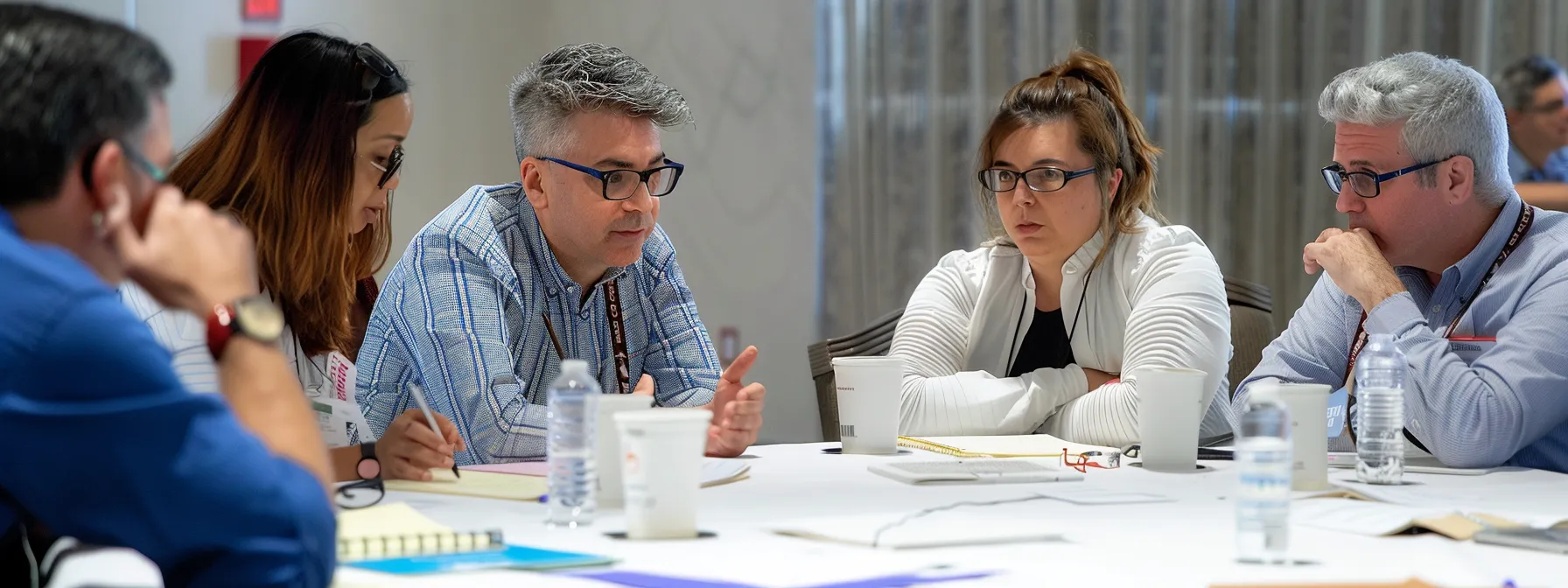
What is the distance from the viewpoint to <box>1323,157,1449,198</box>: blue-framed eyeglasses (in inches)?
98.8

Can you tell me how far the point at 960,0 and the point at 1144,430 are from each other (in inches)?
138

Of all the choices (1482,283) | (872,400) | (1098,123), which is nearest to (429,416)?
(872,400)

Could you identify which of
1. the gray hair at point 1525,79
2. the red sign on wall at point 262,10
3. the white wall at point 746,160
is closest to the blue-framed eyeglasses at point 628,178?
the red sign on wall at point 262,10

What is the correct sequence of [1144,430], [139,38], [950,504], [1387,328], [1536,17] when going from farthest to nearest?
[1536,17] → [1387,328] → [1144,430] → [950,504] → [139,38]

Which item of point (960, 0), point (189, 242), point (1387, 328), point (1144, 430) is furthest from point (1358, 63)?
point (189, 242)

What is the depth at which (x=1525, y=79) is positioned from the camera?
196 inches

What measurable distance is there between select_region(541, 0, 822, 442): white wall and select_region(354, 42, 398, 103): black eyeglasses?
125 inches

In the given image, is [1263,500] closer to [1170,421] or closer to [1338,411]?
[1170,421]

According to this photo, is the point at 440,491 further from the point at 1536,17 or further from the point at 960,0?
the point at 1536,17

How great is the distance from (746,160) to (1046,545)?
427cm

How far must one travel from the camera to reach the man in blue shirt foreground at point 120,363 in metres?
1.01

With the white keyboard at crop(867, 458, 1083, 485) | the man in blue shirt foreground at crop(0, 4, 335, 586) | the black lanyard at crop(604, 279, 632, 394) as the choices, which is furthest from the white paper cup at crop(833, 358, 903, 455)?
the man in blue shirt foreground at crop(0, 4, 335, 586)

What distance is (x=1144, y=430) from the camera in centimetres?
212

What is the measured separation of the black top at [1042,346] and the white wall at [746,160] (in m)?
Result: 2.55
